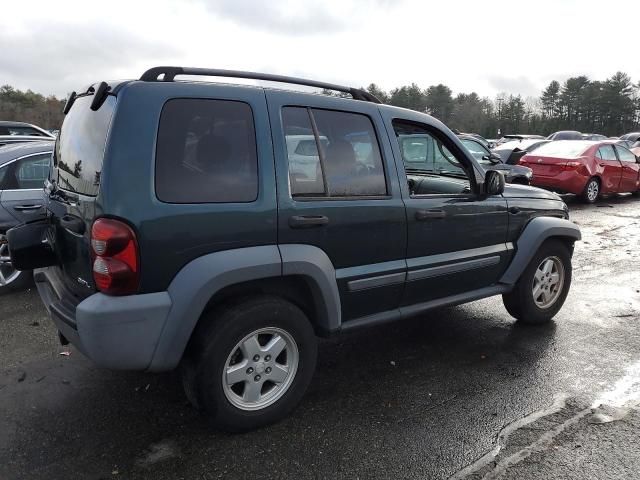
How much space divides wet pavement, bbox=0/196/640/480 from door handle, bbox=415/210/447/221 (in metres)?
1.17

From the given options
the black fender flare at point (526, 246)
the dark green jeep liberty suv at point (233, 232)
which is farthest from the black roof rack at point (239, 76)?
the black fender flare at point (526, 246)

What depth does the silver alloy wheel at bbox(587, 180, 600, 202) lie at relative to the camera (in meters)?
12.4

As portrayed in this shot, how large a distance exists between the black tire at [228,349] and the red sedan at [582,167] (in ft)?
36.4

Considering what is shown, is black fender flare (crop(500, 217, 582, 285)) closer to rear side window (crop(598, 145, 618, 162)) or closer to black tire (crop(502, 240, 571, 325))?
black tire (crop(502, 240, 571, 325))

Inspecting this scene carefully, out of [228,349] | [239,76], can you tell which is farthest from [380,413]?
[239,76]

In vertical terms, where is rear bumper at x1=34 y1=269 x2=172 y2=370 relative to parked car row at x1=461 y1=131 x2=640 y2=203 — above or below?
below

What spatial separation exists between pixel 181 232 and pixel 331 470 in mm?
1454

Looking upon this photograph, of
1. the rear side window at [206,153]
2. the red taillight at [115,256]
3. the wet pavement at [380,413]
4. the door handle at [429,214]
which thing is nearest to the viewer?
the red taillight at [115,256]

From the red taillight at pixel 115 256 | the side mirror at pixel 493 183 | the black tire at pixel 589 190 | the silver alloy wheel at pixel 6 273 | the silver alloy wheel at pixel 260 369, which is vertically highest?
the side mirror at pixel 493 183

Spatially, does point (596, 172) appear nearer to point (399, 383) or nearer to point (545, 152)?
point (545, 152)

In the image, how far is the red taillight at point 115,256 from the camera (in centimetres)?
231

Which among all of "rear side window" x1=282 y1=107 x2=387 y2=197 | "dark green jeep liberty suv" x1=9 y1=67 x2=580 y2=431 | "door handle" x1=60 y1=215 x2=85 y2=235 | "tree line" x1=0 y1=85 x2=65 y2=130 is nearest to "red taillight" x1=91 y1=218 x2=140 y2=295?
"dark green jeep liberty suv" x1=9 y1=67 x2=580 y2=431

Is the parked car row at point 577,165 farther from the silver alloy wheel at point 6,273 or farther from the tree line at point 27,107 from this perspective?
the tree line at point 27,107

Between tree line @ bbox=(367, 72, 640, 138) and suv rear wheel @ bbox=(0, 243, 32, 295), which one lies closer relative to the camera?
suv rear wheel @ bbox=(0, 243, 32, 295)
